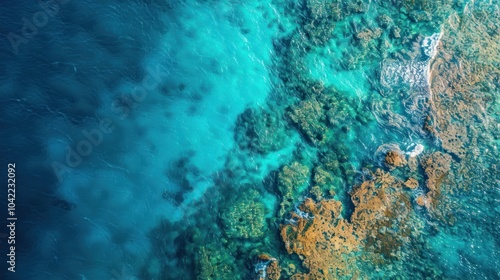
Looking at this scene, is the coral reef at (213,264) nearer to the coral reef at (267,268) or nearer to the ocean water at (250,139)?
the ocean water at (250,139)

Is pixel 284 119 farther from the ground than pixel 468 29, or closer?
closer

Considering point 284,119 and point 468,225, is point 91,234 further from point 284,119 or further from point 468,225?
point 468,225

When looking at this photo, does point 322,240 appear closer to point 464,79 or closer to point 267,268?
point 267,268

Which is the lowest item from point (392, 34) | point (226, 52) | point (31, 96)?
point (31, 96)

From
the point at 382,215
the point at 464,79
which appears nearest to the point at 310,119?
the point at 382,215

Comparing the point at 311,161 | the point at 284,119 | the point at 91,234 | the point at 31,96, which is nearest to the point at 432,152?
the point at 311,161

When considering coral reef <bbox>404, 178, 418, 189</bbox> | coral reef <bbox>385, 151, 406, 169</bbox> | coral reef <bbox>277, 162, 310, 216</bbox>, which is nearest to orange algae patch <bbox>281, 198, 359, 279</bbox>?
coral reef <bbox>277, 162, 310, 216</bbox>
